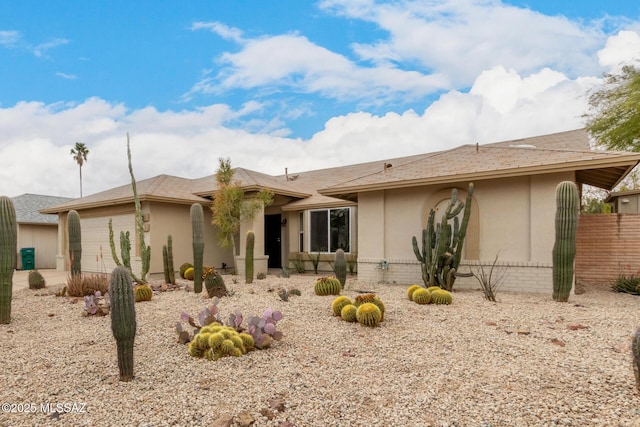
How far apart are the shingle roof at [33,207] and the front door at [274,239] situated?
13.5 meters

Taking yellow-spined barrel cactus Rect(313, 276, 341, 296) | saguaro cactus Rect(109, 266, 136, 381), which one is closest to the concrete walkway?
yellow-spined barrel cactus Rect(313, 276, 341, 296)

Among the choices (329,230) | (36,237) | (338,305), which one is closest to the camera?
(338,305)

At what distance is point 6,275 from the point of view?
7.00 meters

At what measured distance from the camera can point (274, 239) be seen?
59.0ft

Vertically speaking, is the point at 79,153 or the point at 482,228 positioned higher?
the point at 79,153

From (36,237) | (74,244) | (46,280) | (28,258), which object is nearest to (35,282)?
(74,244)

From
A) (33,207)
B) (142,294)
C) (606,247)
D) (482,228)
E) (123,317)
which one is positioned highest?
(33,207)

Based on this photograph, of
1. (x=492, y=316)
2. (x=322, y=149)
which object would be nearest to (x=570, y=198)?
(x=492, y=316)

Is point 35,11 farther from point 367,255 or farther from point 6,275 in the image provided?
point 367,255

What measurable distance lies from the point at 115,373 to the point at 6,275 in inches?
174

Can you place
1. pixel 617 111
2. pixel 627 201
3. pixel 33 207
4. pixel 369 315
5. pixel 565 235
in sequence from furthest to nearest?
pixel 33 207 → pixel 617 111 → pixel 627 201 → pixel 565 235 → pixel 369 315

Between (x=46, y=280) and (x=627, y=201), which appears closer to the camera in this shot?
(x=627, y=201)

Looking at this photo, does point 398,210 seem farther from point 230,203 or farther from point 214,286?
point 230,203

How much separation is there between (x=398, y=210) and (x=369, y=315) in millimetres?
5896
